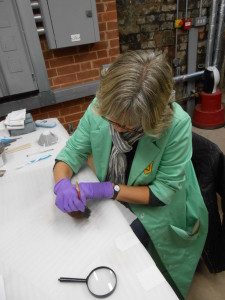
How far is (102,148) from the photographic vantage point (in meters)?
1.02

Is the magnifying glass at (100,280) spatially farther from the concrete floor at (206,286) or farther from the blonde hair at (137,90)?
the concrete floor at (206,286)

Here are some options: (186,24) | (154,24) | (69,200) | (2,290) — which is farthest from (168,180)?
(186,24)

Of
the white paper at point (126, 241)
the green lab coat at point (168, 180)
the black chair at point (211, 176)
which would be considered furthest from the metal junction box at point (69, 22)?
the white paper at point (126, 241)

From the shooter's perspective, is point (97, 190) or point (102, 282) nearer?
point (102, 282)

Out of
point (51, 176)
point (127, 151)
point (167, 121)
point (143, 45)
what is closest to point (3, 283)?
point (51, 176)

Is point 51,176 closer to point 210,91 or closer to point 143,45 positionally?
point 143,45

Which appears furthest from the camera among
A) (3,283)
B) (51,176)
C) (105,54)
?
(105,54)

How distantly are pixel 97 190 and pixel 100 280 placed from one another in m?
0.31

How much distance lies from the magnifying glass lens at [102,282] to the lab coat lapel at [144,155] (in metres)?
0.40

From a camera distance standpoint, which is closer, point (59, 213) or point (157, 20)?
point (59, 213)

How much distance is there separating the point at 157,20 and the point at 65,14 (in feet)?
4.13

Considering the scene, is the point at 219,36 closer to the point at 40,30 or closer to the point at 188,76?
the point at 188,76

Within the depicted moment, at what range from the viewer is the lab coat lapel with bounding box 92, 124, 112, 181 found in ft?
3.22

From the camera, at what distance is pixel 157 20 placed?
2.61m
